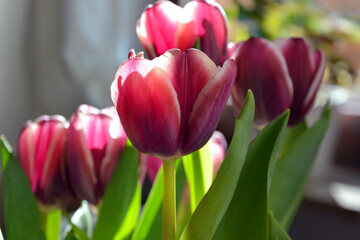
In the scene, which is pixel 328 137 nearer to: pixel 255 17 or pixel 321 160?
pixel 321 160

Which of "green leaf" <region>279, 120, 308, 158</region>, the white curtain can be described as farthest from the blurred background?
"green leaf" <region>279, 120, 308, 158</region>

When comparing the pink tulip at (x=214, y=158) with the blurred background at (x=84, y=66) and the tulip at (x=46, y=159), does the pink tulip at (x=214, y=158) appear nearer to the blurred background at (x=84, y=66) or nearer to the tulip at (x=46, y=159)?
the tulip at (x=46, y=159)

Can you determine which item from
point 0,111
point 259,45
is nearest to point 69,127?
point 259,45

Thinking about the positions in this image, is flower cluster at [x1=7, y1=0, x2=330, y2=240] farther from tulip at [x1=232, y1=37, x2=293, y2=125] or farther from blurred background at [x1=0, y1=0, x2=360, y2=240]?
blurred background at [x1=0, y1=0, x2=360, y2=240]

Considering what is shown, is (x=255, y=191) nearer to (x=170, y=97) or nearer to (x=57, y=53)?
(x=170, y=97)

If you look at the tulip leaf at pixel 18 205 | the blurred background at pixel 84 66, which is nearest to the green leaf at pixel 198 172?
the tulip leaf at pixel 18 205
